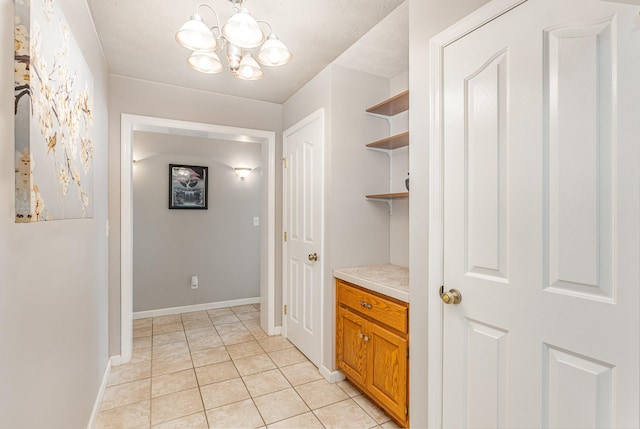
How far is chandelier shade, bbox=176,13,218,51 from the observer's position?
56.3 inches

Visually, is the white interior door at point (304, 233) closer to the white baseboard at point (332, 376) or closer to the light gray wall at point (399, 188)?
the white baseboard at point (332, 376)

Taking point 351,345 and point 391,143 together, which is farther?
point 391,143

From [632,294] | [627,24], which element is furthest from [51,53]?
[632,294]

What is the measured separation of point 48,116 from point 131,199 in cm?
188

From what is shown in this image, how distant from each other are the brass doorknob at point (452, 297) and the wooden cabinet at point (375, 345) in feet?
1.29

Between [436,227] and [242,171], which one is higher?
[242,171]

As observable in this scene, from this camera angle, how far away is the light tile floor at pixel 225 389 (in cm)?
195

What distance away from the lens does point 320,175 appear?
2564mm

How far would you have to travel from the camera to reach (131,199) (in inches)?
109

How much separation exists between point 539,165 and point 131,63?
2832 millimetres

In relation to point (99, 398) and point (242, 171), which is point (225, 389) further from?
point (242, 171)

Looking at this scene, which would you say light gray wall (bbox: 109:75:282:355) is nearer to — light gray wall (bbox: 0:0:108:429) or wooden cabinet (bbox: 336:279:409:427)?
light gray wall (bbox: 0:0:108:429)

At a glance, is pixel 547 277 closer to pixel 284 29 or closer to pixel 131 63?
pixel 284 29

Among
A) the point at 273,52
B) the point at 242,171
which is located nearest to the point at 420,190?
the point at 273,52
